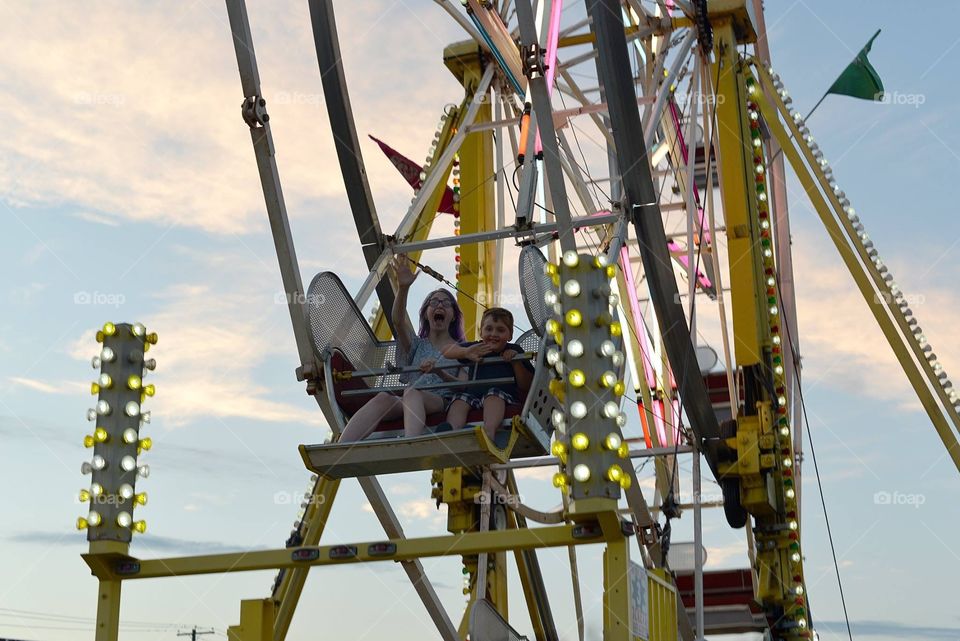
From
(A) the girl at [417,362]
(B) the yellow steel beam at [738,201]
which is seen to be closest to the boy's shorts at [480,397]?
(A) the girl at [417,362]

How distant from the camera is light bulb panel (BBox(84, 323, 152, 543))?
24.4 feet

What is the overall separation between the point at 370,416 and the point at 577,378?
82.1 inches

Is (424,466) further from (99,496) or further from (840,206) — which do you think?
(840,206)

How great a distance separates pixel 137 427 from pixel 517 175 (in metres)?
6.91

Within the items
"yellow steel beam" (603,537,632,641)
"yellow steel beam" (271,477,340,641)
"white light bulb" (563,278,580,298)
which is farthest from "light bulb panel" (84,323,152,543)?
"yellow steel beam" (271,477,340,641)

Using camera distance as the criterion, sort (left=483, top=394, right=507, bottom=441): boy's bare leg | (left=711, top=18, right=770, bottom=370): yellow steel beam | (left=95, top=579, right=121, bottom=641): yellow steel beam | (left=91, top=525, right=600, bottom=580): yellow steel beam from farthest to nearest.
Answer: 1. (left=711, top=18, right=770, bottom=370): yellow steel beam
2. (left=483, top=394, right=507, bottom=441): boy's bare leg
3. (left=95, top=579, right=121, bottom=641): yellow steel beam
4. (left=91, top=525, right=600, bottom=580): yellow steel beam

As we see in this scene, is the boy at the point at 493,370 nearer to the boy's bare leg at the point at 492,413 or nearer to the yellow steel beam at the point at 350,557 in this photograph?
the boy's bare leg at the point at 492,413

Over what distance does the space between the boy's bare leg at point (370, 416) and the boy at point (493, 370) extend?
0.37 metres

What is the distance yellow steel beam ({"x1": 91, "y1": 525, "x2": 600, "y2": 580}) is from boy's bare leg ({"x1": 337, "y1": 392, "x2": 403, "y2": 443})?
42.9 inches

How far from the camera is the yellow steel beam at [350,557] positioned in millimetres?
6688

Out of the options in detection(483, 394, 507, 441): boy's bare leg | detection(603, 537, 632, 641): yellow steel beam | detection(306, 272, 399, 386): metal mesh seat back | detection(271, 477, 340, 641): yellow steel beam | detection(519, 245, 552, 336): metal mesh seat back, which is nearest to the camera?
detection(603, 537, 632, 641): yellow steel beam

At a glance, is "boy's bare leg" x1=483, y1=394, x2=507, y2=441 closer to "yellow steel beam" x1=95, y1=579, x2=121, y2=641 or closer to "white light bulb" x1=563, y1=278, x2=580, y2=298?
"white light bulb" x1=563, y1=278, x2=580, y2=298

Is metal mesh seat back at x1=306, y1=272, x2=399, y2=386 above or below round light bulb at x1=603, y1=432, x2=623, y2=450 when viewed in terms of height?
above

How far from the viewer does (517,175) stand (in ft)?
45.4
